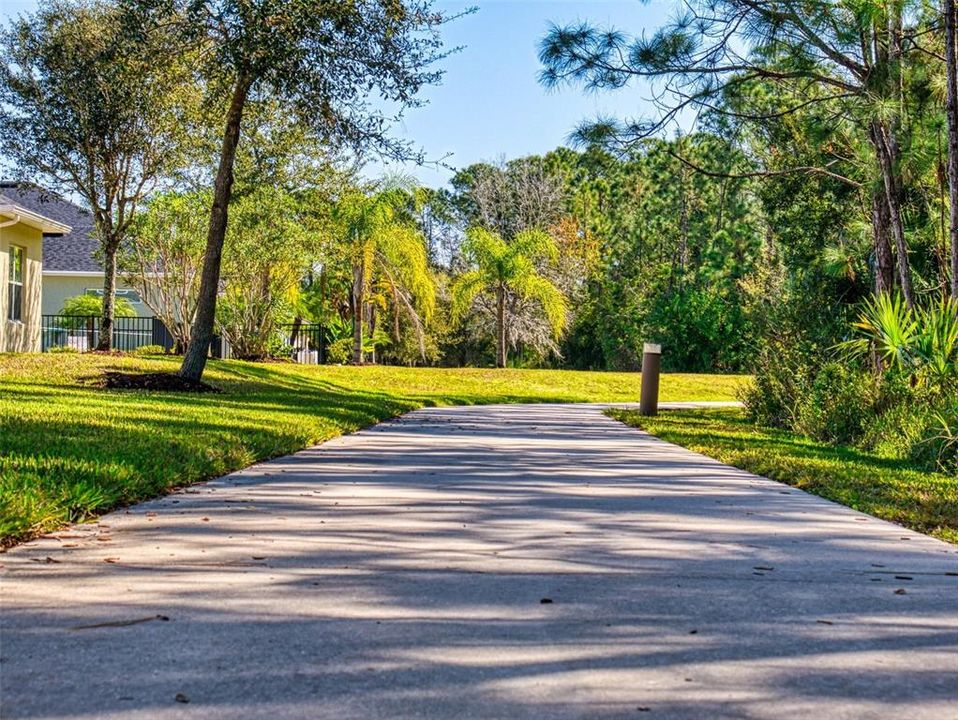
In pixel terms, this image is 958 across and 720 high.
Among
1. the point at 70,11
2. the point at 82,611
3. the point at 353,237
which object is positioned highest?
the point at 70,11

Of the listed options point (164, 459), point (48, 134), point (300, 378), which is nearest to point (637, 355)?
point (300, 378)

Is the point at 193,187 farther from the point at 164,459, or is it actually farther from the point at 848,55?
the point at 164,459

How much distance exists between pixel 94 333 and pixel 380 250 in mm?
9421

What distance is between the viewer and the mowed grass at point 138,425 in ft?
21.5

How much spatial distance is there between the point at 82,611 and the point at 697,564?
2.79 metres

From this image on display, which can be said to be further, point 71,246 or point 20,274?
point 71,246

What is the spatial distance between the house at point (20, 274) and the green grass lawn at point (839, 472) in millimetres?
14869

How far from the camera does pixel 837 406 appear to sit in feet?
46.5

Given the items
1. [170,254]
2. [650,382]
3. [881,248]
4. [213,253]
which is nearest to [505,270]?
[170,254]

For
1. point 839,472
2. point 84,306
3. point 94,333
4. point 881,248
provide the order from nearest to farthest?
point 839,472 < point 881,248 < point 94,333 < point 84,306

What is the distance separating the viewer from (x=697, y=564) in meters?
5.37

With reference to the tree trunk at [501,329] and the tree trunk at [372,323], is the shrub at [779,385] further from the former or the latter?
the tree trunk at [372,323]

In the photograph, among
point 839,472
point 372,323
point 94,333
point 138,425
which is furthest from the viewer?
point 372,323

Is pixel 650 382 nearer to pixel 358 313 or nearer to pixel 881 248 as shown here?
pixel 881 248
